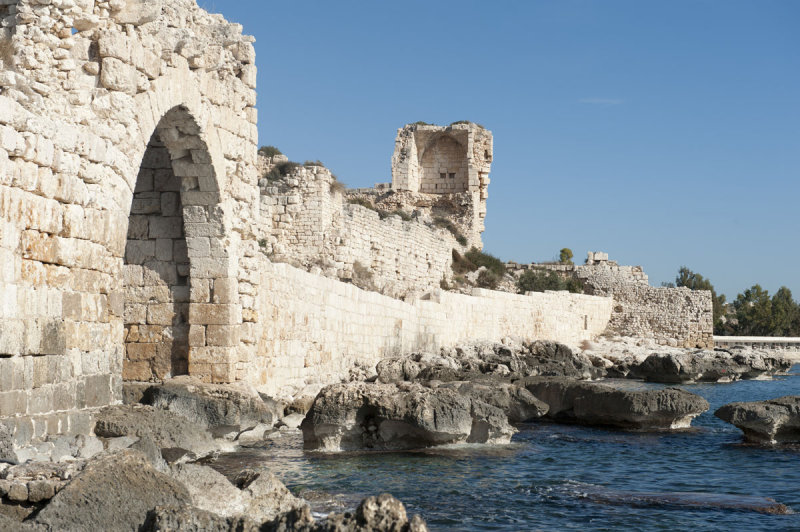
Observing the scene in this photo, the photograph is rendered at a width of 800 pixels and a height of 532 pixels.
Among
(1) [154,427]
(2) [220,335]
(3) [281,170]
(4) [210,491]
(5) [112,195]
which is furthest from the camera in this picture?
(3) [281,170]

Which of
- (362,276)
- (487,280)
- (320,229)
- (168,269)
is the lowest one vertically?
(168,269)

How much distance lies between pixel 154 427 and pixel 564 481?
3911 mm

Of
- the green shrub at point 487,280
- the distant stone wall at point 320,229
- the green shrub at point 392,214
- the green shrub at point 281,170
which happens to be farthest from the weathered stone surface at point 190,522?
the green shrub at point 487,280

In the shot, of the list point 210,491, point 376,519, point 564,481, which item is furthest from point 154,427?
point 564,481

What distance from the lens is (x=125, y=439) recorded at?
6.41 m

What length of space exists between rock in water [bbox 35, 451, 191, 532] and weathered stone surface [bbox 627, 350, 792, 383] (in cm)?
2066

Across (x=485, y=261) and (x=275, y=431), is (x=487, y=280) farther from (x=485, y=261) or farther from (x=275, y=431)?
(x=275, y=431)

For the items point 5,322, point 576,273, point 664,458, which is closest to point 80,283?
point 5,322

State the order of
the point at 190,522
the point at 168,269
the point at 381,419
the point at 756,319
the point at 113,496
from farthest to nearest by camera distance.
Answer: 1. the point at 756,319
2. the point at 168,269
3. the point at 381,419
4. the point at 113,496
5. the point at 190,522

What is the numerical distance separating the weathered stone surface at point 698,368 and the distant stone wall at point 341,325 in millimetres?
3776

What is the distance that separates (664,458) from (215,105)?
6.42 metres

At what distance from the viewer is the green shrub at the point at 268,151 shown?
21.2 metres

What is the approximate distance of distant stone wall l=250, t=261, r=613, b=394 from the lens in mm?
11148

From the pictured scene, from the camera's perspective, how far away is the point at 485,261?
32.9 m
